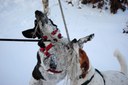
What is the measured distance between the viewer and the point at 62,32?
3.93 meters

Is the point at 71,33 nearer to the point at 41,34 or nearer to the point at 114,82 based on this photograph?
the point at 114,82

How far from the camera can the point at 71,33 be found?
4125 mm

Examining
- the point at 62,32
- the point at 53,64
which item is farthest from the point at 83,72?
the point at 62,32

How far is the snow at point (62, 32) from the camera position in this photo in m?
3.01

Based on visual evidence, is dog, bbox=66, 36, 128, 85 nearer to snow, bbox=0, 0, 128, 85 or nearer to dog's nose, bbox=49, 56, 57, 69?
dog's nose, bbox=49, 56, 57, 69

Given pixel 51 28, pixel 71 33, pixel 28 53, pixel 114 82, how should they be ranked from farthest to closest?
pixel 71 33, pixel 28 53, pixel 114 82, pixel 51 28

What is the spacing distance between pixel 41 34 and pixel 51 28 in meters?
0.07

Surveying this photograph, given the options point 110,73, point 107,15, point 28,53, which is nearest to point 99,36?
point 107,15

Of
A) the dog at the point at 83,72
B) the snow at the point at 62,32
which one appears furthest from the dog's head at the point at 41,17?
the snow at the point at 62,32

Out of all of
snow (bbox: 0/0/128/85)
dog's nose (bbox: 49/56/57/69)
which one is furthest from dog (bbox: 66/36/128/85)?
snow (bbox: 0/0/128/85)

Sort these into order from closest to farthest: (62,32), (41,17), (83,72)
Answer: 1. (41,17)
2. (83,72)
3. (62,32)

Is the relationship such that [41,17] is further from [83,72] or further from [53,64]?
[83,72]

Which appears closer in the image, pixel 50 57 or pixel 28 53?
pixel 50 57

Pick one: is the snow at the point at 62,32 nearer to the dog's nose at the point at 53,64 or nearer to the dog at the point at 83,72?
the dog at the point at 83,72
